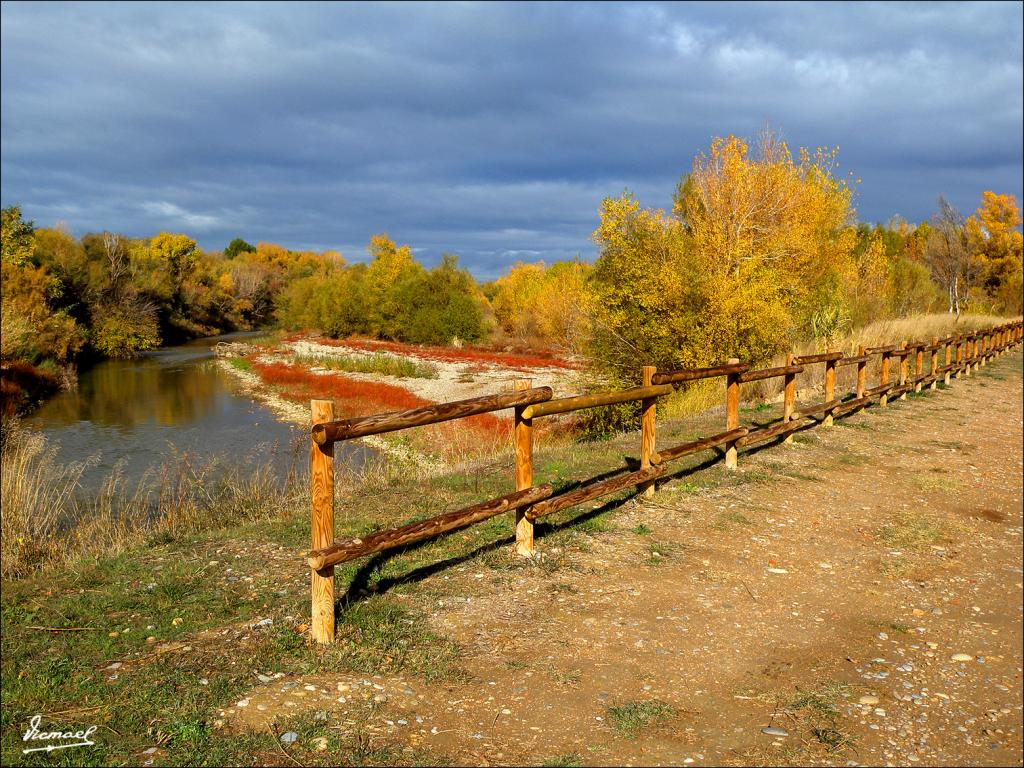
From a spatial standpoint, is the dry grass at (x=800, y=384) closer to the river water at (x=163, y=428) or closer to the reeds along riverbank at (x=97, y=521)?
the river water at (x=163, y=428)

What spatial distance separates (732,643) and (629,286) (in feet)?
43.6

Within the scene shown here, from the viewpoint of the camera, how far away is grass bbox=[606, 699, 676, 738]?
401 cm

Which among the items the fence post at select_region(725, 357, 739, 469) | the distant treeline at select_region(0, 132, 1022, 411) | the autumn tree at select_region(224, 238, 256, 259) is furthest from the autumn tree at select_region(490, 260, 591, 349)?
the autumn tree at select_region(224, 238, 256, 259)

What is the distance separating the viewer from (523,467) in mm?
6535

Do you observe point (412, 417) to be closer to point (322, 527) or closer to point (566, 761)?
point (322, 527)

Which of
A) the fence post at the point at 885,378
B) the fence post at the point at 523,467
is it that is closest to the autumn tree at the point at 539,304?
the fence post at the point at 885,378

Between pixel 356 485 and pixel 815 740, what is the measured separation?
736 centimetres

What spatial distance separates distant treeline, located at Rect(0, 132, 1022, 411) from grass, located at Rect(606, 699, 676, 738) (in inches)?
543

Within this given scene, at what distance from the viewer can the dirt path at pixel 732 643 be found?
3963 mm

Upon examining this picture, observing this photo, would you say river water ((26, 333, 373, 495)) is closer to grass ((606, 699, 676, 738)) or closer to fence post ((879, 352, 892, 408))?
grass ((606, 699, 676, 738))

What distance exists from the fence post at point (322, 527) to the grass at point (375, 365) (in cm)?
3087

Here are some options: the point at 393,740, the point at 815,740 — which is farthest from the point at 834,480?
the point at 393,740

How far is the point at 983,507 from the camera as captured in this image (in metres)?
8.85

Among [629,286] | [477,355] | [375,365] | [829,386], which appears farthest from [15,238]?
[829,386]
